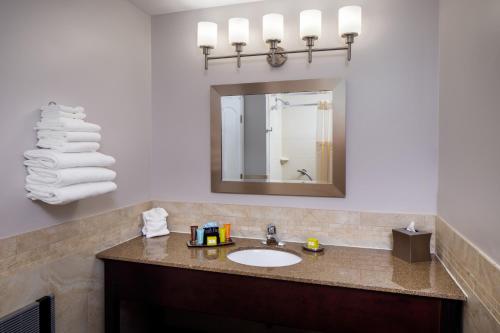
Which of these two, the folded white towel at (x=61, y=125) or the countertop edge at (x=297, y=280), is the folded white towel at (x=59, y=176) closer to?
the folded white towel at (x=61, y=125)

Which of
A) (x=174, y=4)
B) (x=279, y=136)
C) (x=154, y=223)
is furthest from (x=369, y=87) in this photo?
(x=154, y=223)

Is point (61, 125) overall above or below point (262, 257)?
above

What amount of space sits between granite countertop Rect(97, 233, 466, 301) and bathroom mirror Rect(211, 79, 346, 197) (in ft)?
1.21

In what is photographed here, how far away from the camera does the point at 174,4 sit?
2043 mm

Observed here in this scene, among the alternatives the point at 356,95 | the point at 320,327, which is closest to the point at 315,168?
the point at 356,95

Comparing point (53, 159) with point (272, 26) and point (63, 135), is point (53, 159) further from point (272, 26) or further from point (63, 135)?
point (272, 26)

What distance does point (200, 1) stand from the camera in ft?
6.59

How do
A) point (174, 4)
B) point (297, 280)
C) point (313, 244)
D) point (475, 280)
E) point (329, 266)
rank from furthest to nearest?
1. point (174, 4)
2. point (313, 244)
3. point (329, 266)
4. point (297, 280)
5. point (475, 280)

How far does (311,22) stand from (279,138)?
0.64 meters

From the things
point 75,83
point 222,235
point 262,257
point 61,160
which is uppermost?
point 75,83

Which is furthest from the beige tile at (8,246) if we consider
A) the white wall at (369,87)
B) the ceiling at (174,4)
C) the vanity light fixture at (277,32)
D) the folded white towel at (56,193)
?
the ceiling at (174,4)

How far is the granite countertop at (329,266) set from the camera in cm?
135

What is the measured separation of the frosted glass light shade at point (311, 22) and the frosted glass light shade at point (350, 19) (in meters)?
0.12

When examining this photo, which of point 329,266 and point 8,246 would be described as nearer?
point 8,246
